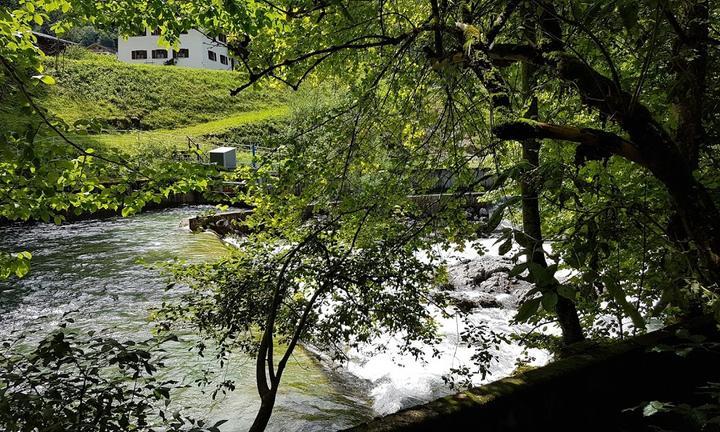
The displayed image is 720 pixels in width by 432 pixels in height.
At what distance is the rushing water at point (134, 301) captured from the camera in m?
5.94

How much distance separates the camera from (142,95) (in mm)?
39531

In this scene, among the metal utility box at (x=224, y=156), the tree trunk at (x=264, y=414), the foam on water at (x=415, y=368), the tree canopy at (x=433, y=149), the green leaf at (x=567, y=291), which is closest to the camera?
the green leaf at (x=567, y=291)

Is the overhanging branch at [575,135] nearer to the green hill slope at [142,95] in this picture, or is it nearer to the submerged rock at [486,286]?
the submerged rock at [486,286]

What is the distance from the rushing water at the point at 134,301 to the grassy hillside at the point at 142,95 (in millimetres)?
20440

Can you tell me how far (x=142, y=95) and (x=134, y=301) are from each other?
115 ft

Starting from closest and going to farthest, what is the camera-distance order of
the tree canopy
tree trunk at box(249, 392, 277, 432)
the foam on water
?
1. the tree canopy
2. tree trunk at box(249, 392, 277, 432)
3. the foam on water

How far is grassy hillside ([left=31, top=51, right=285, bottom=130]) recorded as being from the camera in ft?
116

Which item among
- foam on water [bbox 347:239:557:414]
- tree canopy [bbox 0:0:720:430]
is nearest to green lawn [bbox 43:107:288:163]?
foam on water [bbox 347:239:557:414]

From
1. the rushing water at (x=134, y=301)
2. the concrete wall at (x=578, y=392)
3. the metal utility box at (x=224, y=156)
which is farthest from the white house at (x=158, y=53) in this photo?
the concrete wall at (x=578, y=392)

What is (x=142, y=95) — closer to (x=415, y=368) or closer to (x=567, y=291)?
(x=415, y=368)

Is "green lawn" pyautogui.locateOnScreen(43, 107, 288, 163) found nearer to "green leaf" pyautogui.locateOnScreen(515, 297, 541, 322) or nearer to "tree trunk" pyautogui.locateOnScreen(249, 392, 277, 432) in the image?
"tree trunk" pyautogui.locateOnScreen(249, 392, 277, 432)

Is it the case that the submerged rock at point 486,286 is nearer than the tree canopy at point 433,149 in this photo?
No

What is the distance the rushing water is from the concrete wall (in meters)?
2.90

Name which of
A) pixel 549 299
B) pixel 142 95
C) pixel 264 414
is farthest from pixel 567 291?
pixel 142 95
